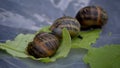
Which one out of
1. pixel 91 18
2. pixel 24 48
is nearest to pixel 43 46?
pixel 24 48

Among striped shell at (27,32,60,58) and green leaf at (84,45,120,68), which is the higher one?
striped shell at (27,32,60,58)

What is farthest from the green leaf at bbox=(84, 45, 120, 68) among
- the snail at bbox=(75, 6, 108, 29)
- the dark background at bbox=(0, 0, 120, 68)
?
the snail at bbox=(75, 6, 108, 29)

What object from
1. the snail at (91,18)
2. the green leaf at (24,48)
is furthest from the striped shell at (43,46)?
the snail at (91,18)

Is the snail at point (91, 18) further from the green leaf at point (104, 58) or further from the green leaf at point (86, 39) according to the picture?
the green leaf at point (104, 58)

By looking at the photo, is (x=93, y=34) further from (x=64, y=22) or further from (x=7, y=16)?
(x=7, y=16)

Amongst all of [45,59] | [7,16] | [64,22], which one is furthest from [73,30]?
[7,16]

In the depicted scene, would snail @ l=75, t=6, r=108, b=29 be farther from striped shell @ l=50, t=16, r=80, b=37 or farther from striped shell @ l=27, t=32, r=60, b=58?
striped shell @ l=27, t=32, r=60, b=58

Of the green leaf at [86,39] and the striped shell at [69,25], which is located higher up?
the striped shell at [69,25]
